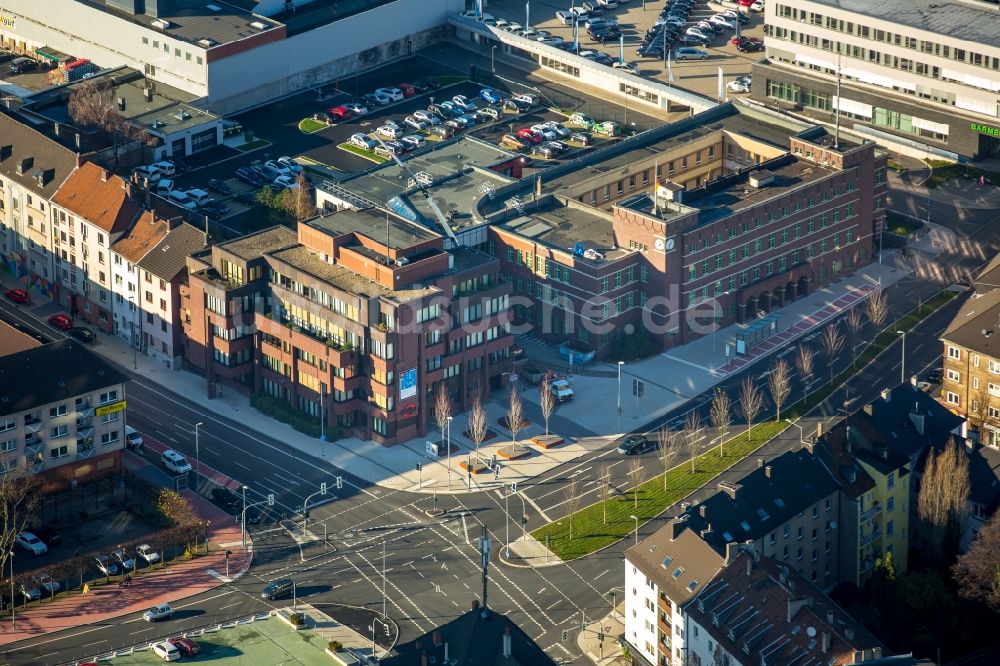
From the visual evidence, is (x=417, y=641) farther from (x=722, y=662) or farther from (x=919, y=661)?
(x=919, y=661)

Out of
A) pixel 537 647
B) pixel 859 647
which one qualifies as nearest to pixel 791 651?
pixel 859 647

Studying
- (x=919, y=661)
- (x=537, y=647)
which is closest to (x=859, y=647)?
(x=919, y=661)

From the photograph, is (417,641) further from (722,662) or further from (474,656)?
(722,662)

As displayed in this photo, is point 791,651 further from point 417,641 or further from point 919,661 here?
point 417,641

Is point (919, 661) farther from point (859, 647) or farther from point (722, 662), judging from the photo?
point (722, 662)
